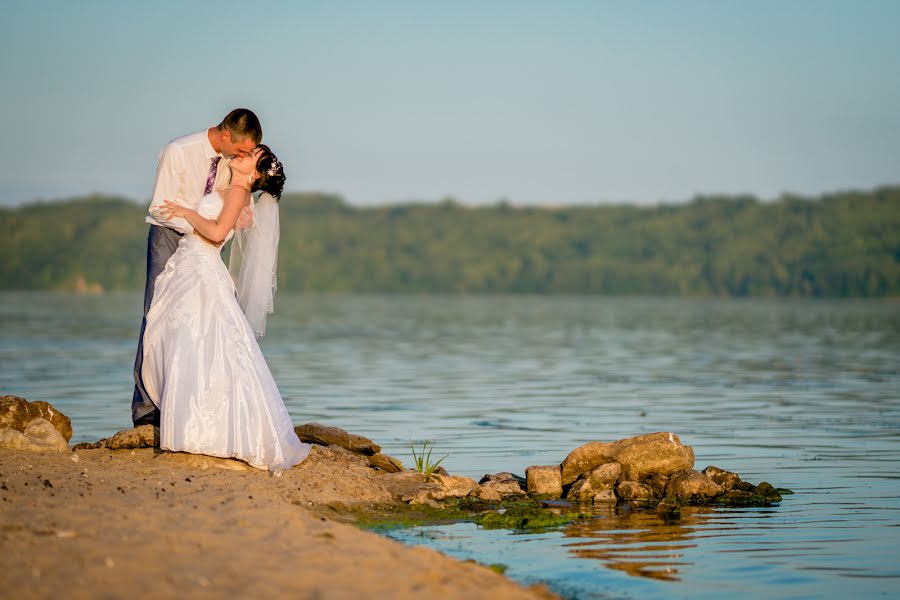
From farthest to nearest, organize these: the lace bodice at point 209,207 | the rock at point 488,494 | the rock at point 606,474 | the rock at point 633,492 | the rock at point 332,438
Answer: the rock at point 332,438 < the rock at point 606,474 < the rock at point 633,492 < the rock at point 488,494 < the lace bodice at point 209,207

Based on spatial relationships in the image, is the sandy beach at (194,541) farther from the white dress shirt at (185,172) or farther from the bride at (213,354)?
the white dress shirt at (185,172)

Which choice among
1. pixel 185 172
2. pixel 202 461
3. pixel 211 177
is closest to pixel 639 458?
pixel 202 461

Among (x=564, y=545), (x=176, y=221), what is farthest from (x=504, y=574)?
(x=176, y=221)

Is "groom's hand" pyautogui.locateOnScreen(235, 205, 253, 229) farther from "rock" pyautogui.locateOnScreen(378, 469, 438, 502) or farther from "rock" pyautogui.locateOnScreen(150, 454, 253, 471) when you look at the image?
"rock" pyautogui.locateOnScreen(378, 469, 438, 502)

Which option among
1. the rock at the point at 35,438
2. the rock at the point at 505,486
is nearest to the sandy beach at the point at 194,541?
the rock at the point at 35,438

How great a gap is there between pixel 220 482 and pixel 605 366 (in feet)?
82.1

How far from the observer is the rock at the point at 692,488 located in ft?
38.0

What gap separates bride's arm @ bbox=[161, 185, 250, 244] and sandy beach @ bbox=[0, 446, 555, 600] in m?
1.92

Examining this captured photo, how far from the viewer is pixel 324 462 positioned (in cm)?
1125

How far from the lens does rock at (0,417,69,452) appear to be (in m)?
10.8

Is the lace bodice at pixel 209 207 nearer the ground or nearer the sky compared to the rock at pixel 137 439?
nearer the sky

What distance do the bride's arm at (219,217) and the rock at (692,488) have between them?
192 inches

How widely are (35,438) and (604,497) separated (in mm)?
5279

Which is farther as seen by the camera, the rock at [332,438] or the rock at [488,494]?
the rock at [332,438]
